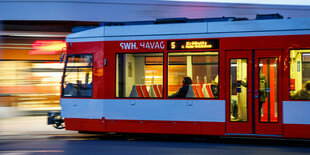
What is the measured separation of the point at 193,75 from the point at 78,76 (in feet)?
9.56

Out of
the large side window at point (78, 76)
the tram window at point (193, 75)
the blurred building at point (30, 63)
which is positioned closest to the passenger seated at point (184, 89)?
the tram window at point (193, 75)

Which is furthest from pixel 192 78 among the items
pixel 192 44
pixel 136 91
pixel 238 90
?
pixel 136 91

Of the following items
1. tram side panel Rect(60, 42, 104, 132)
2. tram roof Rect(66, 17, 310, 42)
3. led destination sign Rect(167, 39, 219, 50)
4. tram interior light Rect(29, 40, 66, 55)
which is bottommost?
tram side panel Rect(60, 42, 104, 132)

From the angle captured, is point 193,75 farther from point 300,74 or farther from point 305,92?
point 305,92

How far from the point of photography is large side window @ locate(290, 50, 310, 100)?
704 cm

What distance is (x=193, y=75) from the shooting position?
762 cm

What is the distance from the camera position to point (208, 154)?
6.47m

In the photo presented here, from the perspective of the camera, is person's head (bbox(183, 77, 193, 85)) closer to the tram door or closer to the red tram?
the red tram

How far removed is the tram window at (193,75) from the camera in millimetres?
7551

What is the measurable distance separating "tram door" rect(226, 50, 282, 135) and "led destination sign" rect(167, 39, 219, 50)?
15.3 inches

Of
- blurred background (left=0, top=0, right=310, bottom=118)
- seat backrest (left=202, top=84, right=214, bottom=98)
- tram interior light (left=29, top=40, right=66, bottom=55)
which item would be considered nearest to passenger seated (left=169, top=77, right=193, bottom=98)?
seat backrest (left=202, top=84, right=214, bottom=98)

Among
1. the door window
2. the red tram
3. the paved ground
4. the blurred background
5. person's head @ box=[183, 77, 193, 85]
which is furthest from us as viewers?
the blurred background

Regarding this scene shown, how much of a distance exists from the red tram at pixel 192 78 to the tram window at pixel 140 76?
0.08ft

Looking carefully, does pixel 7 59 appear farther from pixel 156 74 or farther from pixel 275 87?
pixel 275 87
